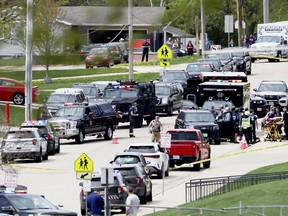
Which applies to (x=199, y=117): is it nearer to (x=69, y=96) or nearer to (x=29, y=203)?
(x=69, y=96)

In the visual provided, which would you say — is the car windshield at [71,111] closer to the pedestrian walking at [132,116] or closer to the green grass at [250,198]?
the pedestrian walking at [132,116]

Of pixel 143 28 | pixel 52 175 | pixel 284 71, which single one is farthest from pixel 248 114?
pixel 143 28

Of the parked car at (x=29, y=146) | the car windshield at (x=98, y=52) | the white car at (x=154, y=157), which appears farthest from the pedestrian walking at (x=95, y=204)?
the car windshield at (x=98, y=52)

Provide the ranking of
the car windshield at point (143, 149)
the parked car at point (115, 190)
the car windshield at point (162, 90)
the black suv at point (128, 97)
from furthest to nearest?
1. the car windshield at point (162, 90)
2. the black suv at point (128, 97)
3. the car windshield at point (143, 149)
4. the parked car at point (115, 190)

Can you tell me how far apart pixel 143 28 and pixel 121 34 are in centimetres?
13

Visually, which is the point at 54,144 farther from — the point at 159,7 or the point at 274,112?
the point at 159,7

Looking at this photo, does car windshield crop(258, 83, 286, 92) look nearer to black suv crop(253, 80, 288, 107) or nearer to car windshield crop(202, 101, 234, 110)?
black suv crop(253, 80, 288, 107)

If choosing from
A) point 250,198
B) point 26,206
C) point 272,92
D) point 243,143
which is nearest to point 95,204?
point 26,206

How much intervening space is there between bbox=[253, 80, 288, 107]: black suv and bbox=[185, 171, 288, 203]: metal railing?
24.8m

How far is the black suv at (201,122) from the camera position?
4211 centimetres

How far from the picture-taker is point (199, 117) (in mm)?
42688

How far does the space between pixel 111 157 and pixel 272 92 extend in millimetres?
17255

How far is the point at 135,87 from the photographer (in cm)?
4784

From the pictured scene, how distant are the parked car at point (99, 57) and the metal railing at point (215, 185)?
21.9m
